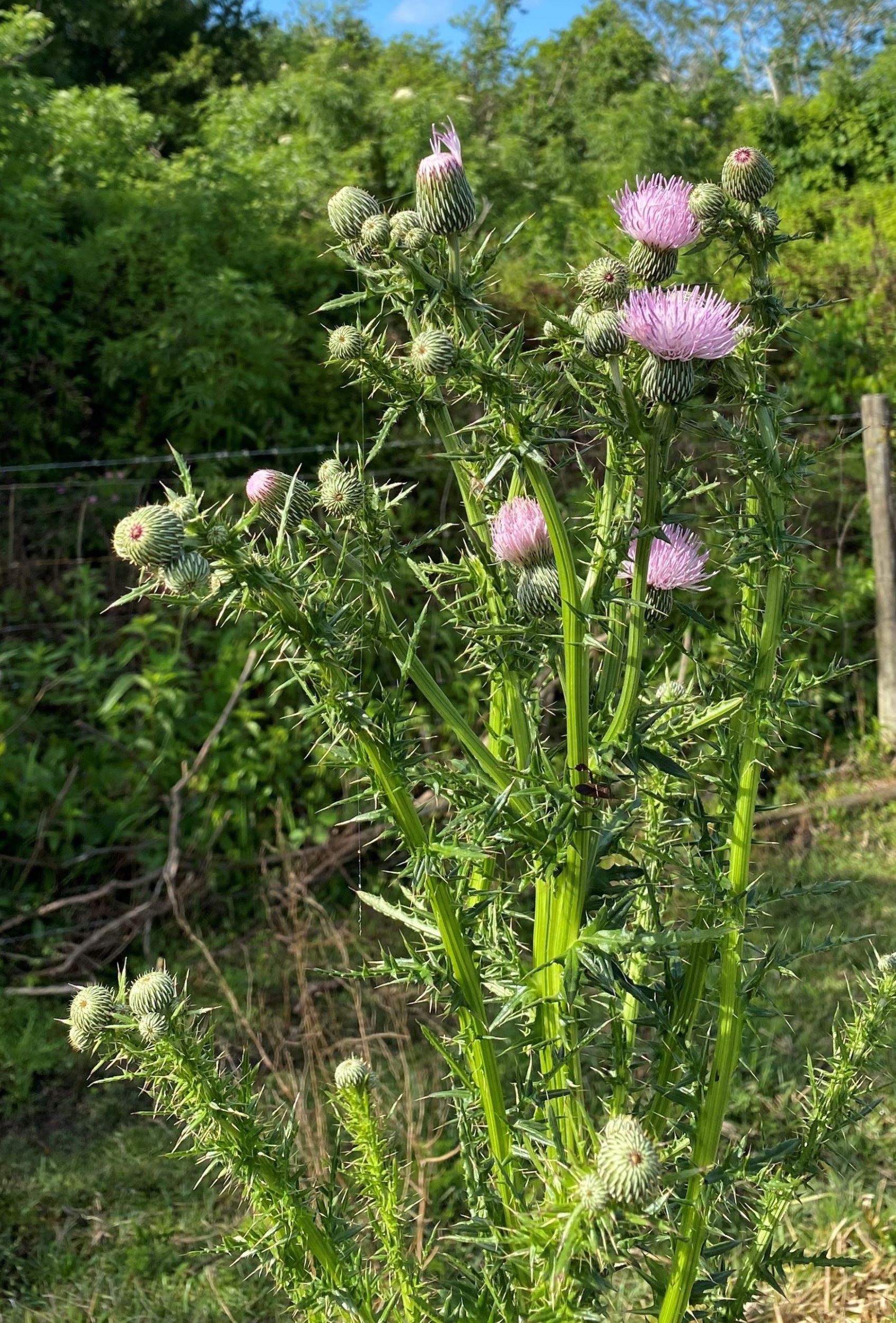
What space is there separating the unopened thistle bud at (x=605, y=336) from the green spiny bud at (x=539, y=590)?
22 centimetres

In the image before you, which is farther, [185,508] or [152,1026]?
[152,1026]

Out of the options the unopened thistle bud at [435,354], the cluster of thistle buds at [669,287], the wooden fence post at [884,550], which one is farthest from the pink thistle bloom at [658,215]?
the wooden fence post at [884,550]

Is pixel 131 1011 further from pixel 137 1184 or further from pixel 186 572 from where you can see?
pixel 137 1184

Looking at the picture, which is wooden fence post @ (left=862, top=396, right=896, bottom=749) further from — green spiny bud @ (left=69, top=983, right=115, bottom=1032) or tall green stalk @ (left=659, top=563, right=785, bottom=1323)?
green spiny bud @ (left=69, top=983, right=115, bottom=1032)

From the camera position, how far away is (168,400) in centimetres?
514

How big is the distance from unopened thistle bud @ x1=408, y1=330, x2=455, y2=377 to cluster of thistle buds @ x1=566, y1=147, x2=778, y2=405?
0.12m

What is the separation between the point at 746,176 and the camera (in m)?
1.14

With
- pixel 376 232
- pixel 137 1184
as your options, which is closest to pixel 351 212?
pixel 376 232

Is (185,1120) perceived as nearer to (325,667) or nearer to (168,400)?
(325,667)

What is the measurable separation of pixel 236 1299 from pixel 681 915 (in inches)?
69.7

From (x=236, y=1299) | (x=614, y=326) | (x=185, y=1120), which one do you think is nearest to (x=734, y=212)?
(x=614, y=326)

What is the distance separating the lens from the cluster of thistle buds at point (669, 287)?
0.99 m

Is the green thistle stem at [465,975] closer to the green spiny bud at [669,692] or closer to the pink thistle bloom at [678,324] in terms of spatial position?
the green spiny bud at [669,692]

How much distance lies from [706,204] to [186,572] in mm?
628
